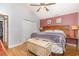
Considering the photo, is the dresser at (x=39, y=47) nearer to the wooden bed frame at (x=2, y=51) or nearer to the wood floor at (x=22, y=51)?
the wood floor at (x=22, y=51)

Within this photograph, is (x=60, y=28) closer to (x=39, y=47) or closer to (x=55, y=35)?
(x=55, y=35)

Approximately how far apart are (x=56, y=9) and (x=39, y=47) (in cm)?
67

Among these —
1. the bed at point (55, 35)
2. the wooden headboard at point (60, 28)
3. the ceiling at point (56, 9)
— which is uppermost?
the ceiling at point (56, 9)

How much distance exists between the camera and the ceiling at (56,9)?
1.83 m

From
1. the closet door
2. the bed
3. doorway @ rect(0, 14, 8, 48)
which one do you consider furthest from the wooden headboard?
doorway @ rect(0, 14, 8, 48)

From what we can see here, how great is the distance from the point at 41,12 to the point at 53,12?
0.19 metres

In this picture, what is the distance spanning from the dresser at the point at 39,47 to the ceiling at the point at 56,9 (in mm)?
408

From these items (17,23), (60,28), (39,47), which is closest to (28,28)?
(17,23)

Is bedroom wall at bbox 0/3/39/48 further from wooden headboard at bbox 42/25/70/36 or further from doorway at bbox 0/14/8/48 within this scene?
wooden headboard at bbox 42/25/70/36

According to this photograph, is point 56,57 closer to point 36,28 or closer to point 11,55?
point 36,28

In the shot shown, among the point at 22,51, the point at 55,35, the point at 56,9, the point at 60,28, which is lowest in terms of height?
the point at 22,51

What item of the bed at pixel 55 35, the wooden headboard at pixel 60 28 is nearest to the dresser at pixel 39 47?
the bed at pixel 55 35

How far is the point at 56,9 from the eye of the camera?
1888 mm

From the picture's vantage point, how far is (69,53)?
6.04ft
